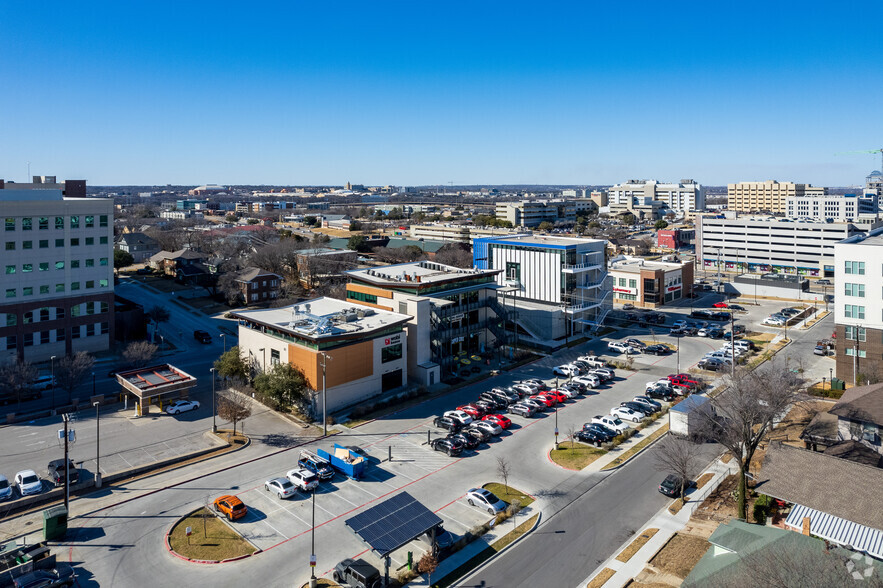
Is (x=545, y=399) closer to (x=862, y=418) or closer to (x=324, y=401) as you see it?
(x=324, y=401)

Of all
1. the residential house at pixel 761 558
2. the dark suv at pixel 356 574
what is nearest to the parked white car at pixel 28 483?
the dark suv at pixel 356 574

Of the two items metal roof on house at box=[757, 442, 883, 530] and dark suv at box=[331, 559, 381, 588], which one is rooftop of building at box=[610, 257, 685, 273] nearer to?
metal roof on house at box=[757, 442, 883, 530]

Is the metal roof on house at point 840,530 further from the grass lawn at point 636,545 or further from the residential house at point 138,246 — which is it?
the residential house at point 138,246

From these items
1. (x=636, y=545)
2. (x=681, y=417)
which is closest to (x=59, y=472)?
(x=636, y=545)

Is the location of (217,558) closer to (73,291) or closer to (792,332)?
(73,291)

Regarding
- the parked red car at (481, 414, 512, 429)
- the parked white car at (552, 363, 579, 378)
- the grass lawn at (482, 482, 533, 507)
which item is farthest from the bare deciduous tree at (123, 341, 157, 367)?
the parked white car at (552, 363, 579, 378)
